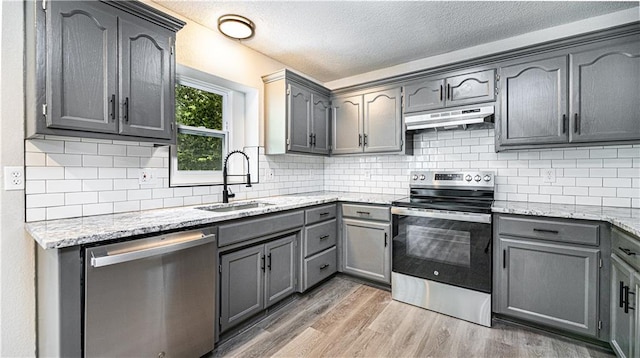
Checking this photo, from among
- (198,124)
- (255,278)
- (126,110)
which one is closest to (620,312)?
(255,278)

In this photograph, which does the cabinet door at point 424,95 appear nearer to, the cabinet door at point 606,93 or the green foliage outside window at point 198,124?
the cabinet door at point 606,93

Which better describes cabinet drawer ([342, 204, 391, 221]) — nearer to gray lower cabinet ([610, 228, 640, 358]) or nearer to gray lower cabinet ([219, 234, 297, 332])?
gray lower cabinet ([219, 234, 297, 332])

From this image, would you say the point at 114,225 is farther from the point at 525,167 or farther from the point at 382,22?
the point at 525,167

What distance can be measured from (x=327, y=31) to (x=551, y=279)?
8.86ft

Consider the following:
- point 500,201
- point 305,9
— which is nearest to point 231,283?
point 305,9

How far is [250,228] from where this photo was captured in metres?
2.11

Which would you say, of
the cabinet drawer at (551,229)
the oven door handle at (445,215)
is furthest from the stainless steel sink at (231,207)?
the cabinet drawer at (551,229)

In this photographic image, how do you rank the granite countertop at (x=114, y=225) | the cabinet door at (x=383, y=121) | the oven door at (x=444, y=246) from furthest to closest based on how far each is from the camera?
the cabinet door at (x=383, y=121) → the oven door at (x=444, y=246) → the granite countertop at (x=114, y=225)

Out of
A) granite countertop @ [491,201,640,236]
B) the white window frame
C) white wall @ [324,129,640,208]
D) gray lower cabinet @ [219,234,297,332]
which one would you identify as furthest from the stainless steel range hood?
the white window frame

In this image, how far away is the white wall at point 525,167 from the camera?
2297mm

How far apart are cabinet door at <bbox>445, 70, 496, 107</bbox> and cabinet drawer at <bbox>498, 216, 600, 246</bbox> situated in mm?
1116

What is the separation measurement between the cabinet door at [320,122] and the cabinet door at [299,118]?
92mm

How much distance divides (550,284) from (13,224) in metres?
3.48

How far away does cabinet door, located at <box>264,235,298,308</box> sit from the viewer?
2.31m
